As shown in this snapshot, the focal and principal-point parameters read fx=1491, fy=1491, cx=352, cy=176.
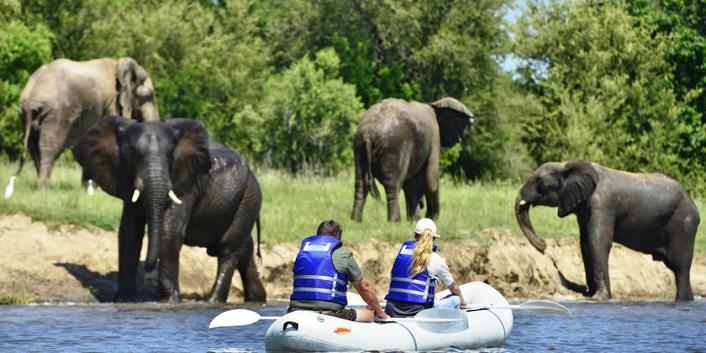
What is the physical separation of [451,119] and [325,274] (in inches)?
636

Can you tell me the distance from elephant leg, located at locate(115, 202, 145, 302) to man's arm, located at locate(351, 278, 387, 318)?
6.39 m

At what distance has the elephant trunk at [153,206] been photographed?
71.5 ft

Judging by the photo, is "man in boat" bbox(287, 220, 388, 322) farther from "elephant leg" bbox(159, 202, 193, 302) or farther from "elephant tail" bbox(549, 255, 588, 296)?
"elephant tail" bbox(549, 255, 588, 296)

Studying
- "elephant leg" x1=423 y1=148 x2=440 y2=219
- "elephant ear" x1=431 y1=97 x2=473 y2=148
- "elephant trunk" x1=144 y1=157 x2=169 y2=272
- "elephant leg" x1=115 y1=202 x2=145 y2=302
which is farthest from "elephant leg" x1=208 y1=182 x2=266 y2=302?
"elephant ear" x1=431 y1=97 x2=473 y2=148

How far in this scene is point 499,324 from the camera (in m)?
18.8

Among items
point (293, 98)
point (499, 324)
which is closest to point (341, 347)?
point (499, 324)

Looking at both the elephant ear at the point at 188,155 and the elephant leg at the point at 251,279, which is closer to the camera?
the elephant ear at the point at 188,155

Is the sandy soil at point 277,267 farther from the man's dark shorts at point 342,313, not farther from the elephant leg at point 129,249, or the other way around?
the man's dark shorts at point 342,313

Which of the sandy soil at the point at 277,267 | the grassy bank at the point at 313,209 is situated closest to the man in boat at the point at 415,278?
the sandy soil at the point at 277,267

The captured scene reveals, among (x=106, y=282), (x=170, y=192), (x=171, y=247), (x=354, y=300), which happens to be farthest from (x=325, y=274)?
(x=106, y=282)

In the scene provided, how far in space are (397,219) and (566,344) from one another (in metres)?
10.3

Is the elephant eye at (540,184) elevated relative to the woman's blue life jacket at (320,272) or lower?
elevated

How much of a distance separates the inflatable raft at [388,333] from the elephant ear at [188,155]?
5.05 metres

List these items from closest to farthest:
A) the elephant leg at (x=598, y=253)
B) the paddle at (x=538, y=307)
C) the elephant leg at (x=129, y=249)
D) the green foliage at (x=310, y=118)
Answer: the paddle at (x=538, y=307), the elephant leg at (x=129, y=249), the elephant leg at (x=598, y=253), the green foliage at (x=310, y=118)
